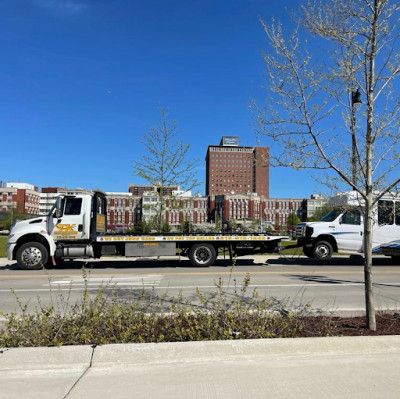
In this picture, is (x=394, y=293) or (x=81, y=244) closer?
(x=394, y=293)

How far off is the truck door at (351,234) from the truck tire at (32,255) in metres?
11.8

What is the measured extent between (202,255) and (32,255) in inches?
247

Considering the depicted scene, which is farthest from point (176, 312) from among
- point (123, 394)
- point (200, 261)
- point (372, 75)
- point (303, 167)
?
point (200, 261)

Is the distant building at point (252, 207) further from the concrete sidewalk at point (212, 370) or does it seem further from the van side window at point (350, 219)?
the concrete sidewalk at point (212, 370)

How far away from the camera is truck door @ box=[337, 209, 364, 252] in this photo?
1528 centimetres

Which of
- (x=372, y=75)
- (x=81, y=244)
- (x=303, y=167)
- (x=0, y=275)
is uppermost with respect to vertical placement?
(x=372, y=75)

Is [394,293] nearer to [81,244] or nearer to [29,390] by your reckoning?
[29,390]

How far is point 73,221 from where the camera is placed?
13555 mm

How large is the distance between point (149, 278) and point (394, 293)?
663cm

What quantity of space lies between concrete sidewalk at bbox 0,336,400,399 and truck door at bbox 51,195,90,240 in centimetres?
1008

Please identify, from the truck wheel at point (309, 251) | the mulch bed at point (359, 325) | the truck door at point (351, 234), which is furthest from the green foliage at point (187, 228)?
the mulch bed at point (359, 325)

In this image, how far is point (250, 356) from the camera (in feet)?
13.0

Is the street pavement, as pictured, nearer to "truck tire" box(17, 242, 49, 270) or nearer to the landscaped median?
the landscaped median

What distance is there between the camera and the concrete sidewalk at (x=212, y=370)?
3205 millimetres
